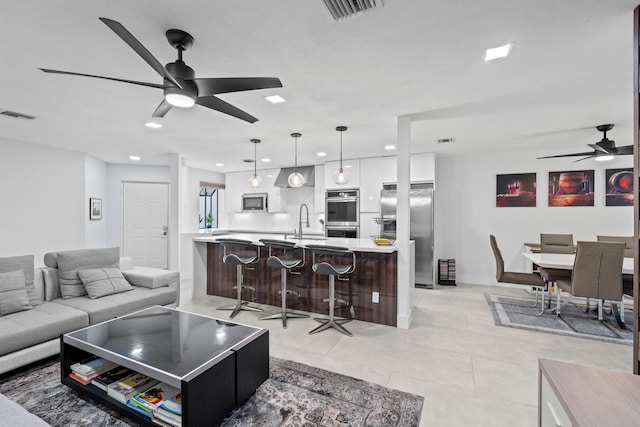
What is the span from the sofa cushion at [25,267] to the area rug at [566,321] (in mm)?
5048

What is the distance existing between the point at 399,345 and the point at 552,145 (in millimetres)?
4434

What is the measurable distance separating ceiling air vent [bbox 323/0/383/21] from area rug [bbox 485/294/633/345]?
371 centimetres

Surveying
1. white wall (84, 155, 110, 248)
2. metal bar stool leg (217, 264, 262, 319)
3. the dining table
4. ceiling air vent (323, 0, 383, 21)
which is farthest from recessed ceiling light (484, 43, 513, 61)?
white wall (84, 155, 110, 248)

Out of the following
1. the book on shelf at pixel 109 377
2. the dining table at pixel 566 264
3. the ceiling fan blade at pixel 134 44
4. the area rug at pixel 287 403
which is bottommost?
the area rug at pixel 287 403

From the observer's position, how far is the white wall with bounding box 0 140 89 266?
465 cm

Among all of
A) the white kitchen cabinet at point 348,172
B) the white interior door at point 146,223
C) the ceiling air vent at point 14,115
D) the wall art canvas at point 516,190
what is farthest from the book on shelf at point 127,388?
the wall art canvas at point 516,190

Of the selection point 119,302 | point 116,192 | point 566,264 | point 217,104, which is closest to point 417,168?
point 566,264

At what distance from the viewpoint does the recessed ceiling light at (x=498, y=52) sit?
2.10 meters

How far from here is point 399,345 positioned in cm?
299

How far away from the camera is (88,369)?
2053mm

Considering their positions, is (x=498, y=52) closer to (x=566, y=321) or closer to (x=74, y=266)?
(x=566, y=321)

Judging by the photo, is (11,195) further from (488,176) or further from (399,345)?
(488,176)

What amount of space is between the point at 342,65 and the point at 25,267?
3.53 metres

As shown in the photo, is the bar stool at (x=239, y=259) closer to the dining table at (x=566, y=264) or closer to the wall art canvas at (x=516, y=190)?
the dining table at (x=566, y=264)
